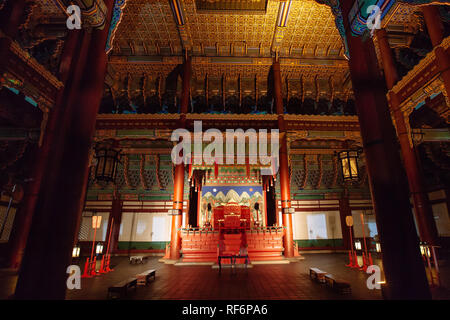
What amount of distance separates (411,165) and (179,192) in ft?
28.5

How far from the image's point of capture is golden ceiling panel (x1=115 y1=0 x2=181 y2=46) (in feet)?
27.6

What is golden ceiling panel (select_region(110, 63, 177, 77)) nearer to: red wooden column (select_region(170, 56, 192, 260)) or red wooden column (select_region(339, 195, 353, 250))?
red wooden column (select_region(170, 56, 192, 260))

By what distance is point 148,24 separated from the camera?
9.16 m

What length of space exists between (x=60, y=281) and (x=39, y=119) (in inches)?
344

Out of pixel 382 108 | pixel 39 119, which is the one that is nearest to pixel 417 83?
pixel 382 108

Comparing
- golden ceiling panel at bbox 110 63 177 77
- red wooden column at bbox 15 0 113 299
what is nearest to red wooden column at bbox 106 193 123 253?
golden ceiling panel at bbox 110 63 177 77

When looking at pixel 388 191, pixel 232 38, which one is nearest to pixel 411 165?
pixel 388 191

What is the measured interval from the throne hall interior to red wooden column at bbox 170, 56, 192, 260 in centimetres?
6

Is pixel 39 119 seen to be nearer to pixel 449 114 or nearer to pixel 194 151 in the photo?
pixel 194 151

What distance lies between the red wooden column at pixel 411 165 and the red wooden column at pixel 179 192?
27.1 ft

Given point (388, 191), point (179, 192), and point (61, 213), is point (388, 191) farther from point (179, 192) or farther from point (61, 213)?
point (179, 192)

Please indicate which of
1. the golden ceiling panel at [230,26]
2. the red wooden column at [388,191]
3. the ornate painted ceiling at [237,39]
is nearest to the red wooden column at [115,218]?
the ornate painted ceiling at [237,39]

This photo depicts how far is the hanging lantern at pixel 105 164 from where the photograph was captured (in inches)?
252
